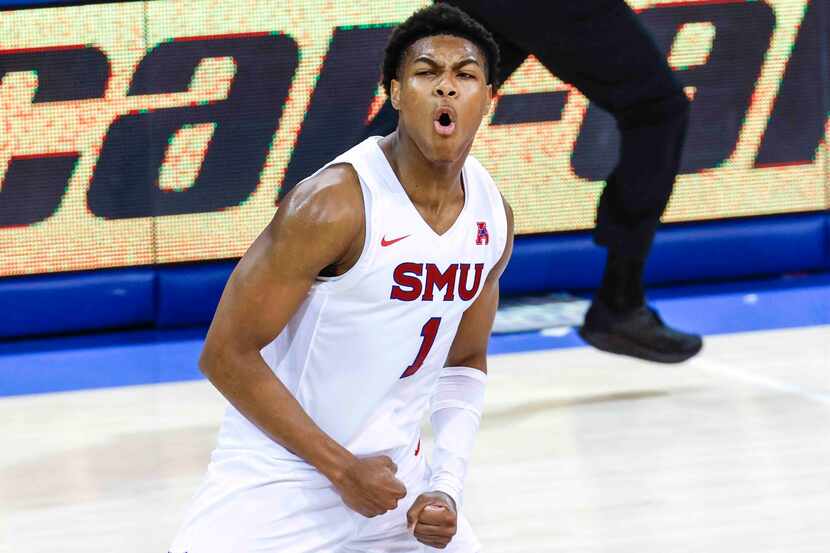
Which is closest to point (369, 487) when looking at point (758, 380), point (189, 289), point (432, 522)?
point (432, 522)

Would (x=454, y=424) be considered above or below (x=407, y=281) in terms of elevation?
below

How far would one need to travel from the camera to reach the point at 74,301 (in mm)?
5090

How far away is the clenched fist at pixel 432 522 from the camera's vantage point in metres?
2.17

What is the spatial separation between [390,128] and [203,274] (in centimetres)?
175

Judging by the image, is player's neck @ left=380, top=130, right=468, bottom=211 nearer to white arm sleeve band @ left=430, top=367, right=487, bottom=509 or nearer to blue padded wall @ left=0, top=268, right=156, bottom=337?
white arm sleeve band @ left=430, top=367, right=487, bottom=509

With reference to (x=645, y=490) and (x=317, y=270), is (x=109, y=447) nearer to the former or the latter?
(x=645, y=490)

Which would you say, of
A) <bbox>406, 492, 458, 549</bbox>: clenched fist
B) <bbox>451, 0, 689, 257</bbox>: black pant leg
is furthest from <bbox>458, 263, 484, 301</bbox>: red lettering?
<bbox>451, 0, 689, 257</bbox>: black pant leg

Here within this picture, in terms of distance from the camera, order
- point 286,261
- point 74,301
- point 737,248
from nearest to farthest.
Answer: point 286,261 < point 74,301 < point 737,248

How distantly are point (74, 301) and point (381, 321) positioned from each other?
3.07m

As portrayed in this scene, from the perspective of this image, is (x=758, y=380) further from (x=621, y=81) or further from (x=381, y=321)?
(x=381, y=321)

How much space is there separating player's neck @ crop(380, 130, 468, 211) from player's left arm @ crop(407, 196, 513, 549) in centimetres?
17

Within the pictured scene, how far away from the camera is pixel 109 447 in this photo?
152 inches

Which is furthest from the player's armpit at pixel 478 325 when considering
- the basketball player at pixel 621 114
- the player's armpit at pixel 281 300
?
the basketball player at pixel 621 114

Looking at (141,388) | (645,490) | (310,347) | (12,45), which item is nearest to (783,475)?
(645,490)
